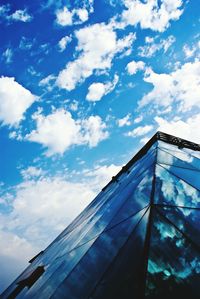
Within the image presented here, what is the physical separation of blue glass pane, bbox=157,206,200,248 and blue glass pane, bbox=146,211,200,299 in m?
0.15

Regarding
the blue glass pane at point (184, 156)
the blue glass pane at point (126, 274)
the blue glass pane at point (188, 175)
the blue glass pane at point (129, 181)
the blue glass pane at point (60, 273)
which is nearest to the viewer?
the blue glass pane at point (126, 274)

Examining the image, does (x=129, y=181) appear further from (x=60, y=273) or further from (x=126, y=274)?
(x=126, y=274)

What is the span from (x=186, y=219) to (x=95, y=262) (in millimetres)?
1649

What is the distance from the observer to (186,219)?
413 cm

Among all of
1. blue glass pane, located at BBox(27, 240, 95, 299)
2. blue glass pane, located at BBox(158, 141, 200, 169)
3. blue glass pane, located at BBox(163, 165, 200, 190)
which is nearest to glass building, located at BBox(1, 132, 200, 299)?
blue glass pane, located at BBox(27, 240, 95, 299)

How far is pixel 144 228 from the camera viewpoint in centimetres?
366

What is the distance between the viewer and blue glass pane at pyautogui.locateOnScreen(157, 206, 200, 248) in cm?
372

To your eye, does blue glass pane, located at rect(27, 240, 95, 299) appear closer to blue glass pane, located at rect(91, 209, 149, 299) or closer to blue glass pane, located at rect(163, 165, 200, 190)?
blue glass pane, located at rect(91, 209, 149, 299)

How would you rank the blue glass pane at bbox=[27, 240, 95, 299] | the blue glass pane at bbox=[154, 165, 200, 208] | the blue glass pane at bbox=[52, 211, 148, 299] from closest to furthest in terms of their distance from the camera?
the blue glass pane at bbox=[52, 211, 148, 299] → the blue glass pane at bbox=[154, 165, 200, 208] → the blue glass pane at bbox=[27, 240, 95, 299]

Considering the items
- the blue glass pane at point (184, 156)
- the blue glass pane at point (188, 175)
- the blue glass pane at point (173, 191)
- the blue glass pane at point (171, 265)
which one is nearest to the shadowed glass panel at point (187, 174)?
the blue glass pane at point (188, 175)

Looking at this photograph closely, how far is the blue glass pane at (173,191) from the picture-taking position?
459 centimetres

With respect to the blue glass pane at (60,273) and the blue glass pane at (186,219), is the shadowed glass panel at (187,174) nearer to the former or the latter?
the blue glass pane at (186,219)

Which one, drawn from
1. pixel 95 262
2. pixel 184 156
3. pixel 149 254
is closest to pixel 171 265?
pixel 149 254

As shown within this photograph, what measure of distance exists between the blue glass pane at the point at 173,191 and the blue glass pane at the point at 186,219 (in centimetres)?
21
